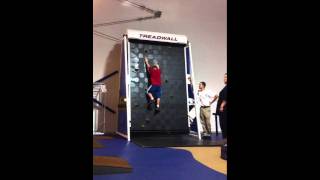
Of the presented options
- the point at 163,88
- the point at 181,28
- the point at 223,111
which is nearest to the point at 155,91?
the point at 163,88

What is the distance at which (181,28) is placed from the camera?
7.46 m

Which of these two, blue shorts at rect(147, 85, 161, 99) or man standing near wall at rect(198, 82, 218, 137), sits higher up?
blue shorts at rect(147, 85, 161, 99)

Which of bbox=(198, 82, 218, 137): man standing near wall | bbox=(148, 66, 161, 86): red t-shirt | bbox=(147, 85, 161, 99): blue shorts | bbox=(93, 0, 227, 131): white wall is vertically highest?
bbox=(93, 0, 227, 131): white wall

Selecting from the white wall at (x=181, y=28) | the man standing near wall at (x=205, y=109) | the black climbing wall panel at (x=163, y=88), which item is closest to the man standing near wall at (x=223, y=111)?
the man standing near wall at (x=205, y=109)

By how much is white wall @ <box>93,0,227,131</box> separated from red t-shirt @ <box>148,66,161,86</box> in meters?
1.34

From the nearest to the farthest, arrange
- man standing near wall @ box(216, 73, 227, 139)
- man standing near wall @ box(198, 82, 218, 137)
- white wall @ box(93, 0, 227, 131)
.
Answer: man standing near wall @ box(216, 73, 227, 139) → man standing near wall @ box(198, 82, 218, 137) → white wall @ box(93, 0, 227, 131)

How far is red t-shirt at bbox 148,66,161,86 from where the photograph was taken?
5.86 m

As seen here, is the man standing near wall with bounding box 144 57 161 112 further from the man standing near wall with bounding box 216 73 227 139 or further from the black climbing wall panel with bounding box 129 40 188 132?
the man standing near wall with bounding box 216 73 227 139

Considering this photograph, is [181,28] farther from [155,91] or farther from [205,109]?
[205,109]

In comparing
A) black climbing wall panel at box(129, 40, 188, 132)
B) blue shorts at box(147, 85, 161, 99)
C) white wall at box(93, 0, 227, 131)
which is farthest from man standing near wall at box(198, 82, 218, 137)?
white wall at box(93, 0, 227, 131)

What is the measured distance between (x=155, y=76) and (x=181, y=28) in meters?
2.21
